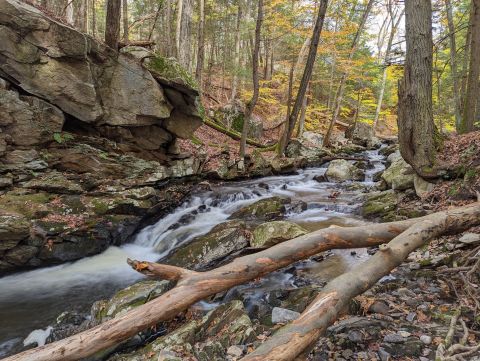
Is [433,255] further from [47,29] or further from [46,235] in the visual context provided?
[47,29]

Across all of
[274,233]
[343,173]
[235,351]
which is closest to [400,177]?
[274,233]

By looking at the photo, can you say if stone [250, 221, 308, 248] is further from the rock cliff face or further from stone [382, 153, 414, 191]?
the rock cliff face

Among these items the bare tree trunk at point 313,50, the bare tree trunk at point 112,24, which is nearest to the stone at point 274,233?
the bare tree trunk at point 112,24

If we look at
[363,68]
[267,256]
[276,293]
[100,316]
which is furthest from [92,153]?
[363,68]

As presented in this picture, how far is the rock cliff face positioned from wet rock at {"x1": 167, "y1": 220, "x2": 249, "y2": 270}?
2350 millimetres

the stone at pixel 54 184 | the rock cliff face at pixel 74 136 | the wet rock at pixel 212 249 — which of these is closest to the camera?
the wet rock at pixel 212 249

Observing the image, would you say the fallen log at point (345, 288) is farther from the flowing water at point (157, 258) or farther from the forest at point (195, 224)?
the flowing water at point (157, 258)

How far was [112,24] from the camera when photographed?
9180mm

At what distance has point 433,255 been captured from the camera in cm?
494

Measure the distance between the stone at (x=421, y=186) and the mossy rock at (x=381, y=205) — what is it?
62cm

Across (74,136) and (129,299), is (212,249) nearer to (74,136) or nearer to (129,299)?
(129,299)

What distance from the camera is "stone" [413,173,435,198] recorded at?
748cm

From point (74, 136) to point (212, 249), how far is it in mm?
5397

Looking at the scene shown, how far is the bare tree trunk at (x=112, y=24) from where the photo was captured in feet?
30.1
